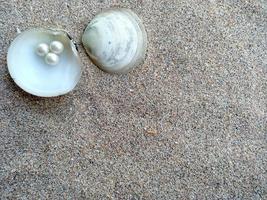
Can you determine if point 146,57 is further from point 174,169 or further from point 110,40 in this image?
point 174,169

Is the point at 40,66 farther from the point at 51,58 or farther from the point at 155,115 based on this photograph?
the point at 155,115

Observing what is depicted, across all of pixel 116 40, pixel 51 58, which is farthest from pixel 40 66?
pixel 116 40

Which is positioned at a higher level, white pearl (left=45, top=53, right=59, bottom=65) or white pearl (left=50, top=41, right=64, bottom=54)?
white pearl (left=50, top=41, right=64, bottom=54)

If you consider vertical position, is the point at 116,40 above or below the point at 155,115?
above

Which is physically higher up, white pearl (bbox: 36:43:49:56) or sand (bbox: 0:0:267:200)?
white pearl (bbox: 36:43:49:56)

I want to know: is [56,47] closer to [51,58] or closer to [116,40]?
[51,58]
